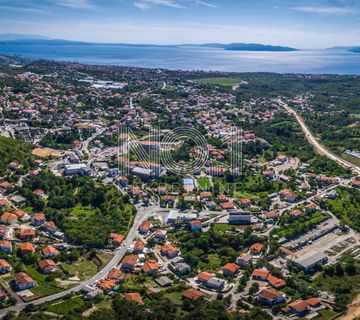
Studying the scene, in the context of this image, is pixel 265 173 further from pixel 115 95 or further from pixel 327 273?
pixel 115 95

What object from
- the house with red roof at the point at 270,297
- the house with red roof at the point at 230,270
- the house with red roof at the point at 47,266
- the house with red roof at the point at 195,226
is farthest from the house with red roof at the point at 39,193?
the house with red roof at the point at 270,297

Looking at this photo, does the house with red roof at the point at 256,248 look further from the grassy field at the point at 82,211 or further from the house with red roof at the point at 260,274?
the grassy field at the point at 82,211

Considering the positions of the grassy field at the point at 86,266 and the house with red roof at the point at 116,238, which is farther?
the house with red roof at the point at 116,238

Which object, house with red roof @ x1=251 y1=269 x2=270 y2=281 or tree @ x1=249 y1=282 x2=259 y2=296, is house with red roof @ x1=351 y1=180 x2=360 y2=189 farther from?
tree @ x1=249 y1=282 x2=259 y2=296

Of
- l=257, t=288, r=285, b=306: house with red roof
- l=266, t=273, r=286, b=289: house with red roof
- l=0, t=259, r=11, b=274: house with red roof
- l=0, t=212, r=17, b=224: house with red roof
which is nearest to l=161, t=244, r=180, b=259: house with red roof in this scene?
l=266, t=273, r=286, b=289: house with red roof

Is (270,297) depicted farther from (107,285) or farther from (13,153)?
(13,153)

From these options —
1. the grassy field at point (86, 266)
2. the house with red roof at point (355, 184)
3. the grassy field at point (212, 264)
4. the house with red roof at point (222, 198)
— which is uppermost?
the house with red roof at point (355, 184)
